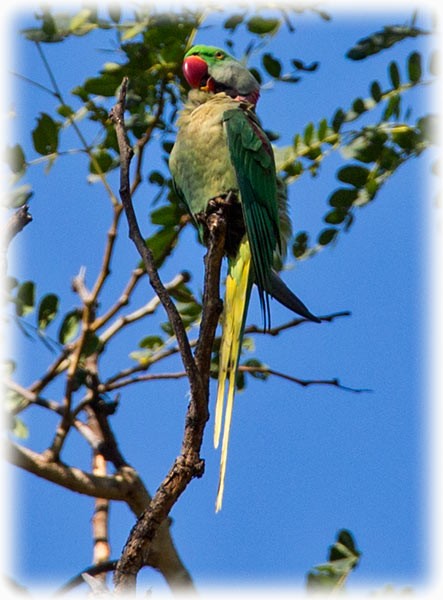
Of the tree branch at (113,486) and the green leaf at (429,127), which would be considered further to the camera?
the green leaf at (429,127)

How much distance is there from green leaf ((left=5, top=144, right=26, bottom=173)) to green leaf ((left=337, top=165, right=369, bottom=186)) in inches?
45.1

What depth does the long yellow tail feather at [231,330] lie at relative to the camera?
266 cm

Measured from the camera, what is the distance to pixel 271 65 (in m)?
3.63

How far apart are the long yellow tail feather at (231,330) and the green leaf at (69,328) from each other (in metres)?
0.73

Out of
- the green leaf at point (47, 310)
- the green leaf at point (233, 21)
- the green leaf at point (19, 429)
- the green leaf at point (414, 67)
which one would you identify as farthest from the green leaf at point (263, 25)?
the green leaf at point (19, 429)

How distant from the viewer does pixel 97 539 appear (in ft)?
11.2

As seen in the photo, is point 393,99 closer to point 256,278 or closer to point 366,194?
point 366,194

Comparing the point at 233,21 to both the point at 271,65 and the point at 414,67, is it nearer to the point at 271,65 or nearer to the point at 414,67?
the point at 271,65

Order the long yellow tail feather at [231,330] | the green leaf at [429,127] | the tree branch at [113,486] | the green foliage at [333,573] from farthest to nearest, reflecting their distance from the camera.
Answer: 1. the green leaf at [429,127]
2. the tree branch at [113,486]
3. the long yellow tail feather at [231,330]
4. the green foliage at [333,573]

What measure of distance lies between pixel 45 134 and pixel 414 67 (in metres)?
1.35

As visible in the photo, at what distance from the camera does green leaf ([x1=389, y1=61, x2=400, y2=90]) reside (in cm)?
339

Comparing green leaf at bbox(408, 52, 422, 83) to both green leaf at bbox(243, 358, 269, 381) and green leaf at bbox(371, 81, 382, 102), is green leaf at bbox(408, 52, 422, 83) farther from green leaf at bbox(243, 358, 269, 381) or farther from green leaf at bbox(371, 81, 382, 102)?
green leaf at bbox(243, 358, 269, 381)

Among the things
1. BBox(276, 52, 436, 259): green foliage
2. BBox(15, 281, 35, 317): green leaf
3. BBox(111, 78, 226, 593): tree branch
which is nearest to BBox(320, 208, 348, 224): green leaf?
BBox(276, 52, 436, 259): green foliage

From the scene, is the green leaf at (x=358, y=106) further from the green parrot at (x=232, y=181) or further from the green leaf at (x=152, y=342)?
the green leaf at (x=152, y=342)
